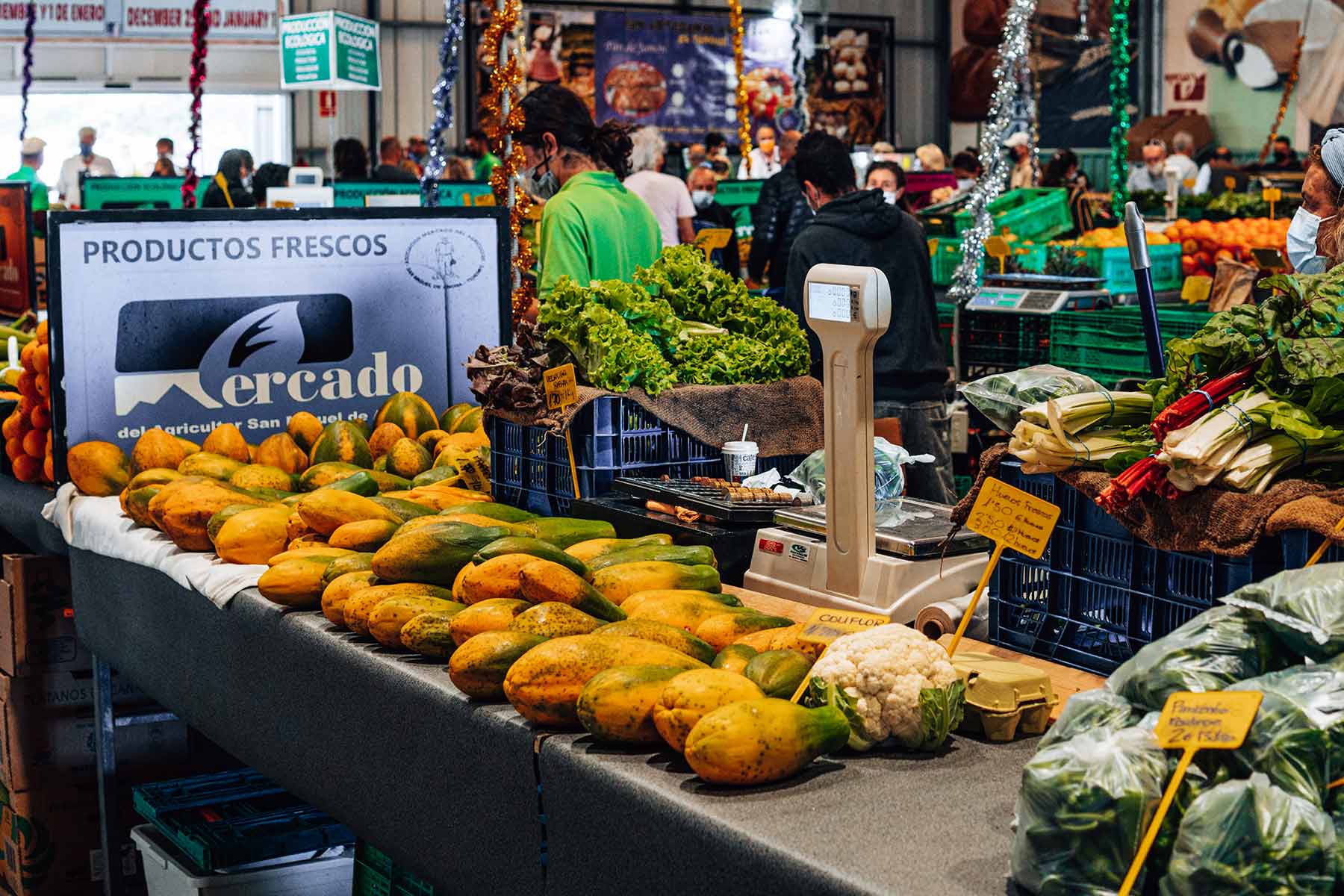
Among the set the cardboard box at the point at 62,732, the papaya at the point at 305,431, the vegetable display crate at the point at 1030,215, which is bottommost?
the cardboard box at the point at 62,732

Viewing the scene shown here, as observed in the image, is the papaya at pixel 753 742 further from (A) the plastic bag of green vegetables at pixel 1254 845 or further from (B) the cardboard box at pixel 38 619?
(B) the cardboard box at pixel 38 619

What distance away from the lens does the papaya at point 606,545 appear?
2.67 metres

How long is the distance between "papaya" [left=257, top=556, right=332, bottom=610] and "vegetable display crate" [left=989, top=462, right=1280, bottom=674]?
1134mm

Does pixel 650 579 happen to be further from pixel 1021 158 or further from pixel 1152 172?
pixel 1152 172

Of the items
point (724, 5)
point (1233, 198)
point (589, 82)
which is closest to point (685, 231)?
point (1233, 198)

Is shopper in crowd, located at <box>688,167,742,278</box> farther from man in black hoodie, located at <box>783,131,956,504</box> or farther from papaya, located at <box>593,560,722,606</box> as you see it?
papaya, located at <box>593,560,722,606</box>

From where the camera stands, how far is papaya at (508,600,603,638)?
7.14 ft

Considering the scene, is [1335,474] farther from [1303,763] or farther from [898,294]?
[898,294]

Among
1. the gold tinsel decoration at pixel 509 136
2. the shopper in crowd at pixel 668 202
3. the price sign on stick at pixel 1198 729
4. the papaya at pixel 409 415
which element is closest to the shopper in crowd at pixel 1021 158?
the shopper in crowd at pixel 668 202

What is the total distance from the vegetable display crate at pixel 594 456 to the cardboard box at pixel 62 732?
1304 millimetres

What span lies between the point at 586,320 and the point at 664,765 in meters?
1.45

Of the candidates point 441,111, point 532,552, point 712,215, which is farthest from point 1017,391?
point 712,215

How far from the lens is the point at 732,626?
224 centimetres

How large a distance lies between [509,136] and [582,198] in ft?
2.76
